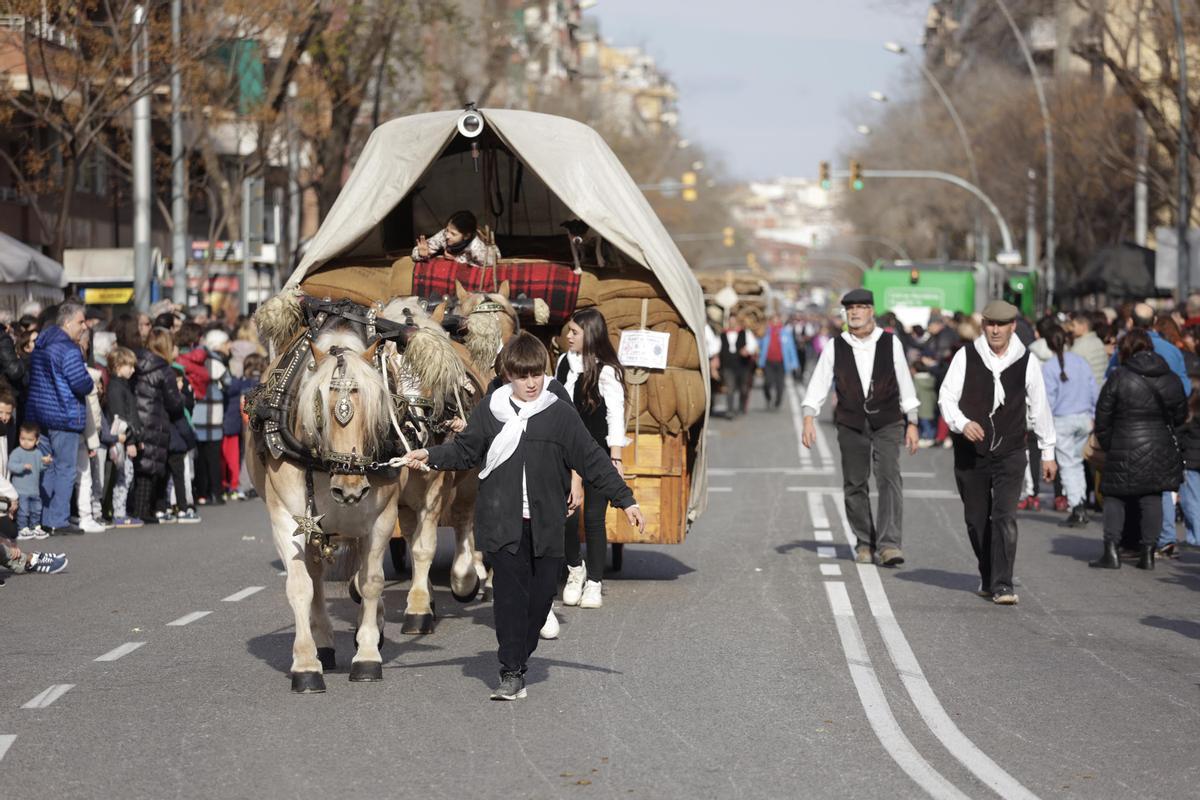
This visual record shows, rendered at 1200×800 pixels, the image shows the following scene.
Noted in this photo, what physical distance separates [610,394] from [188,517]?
7.61 metres

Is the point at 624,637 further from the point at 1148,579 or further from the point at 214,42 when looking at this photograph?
the point at 214,42

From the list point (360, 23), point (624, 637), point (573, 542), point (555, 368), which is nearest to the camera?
point (624, 637)

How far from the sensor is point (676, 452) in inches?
544

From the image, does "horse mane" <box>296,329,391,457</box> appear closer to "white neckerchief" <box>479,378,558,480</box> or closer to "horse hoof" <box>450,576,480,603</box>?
"white neckerchief" <box>479,378,558,480</box>

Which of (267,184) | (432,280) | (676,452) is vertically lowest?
(676,452)

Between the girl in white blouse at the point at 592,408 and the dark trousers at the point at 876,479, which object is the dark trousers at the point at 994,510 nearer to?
the dark trousers at the point at 876,479

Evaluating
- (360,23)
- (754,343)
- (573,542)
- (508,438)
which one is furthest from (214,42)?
(508,438)

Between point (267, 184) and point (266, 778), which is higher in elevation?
point (267, 184)

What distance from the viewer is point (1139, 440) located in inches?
607

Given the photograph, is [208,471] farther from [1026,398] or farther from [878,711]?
[878,711]

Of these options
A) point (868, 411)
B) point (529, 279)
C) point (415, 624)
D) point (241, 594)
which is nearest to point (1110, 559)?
point (868, 411)

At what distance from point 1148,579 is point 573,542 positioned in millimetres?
4600

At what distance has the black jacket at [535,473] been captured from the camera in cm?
927

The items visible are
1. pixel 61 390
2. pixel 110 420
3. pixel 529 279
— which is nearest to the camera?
pixel 529 279
